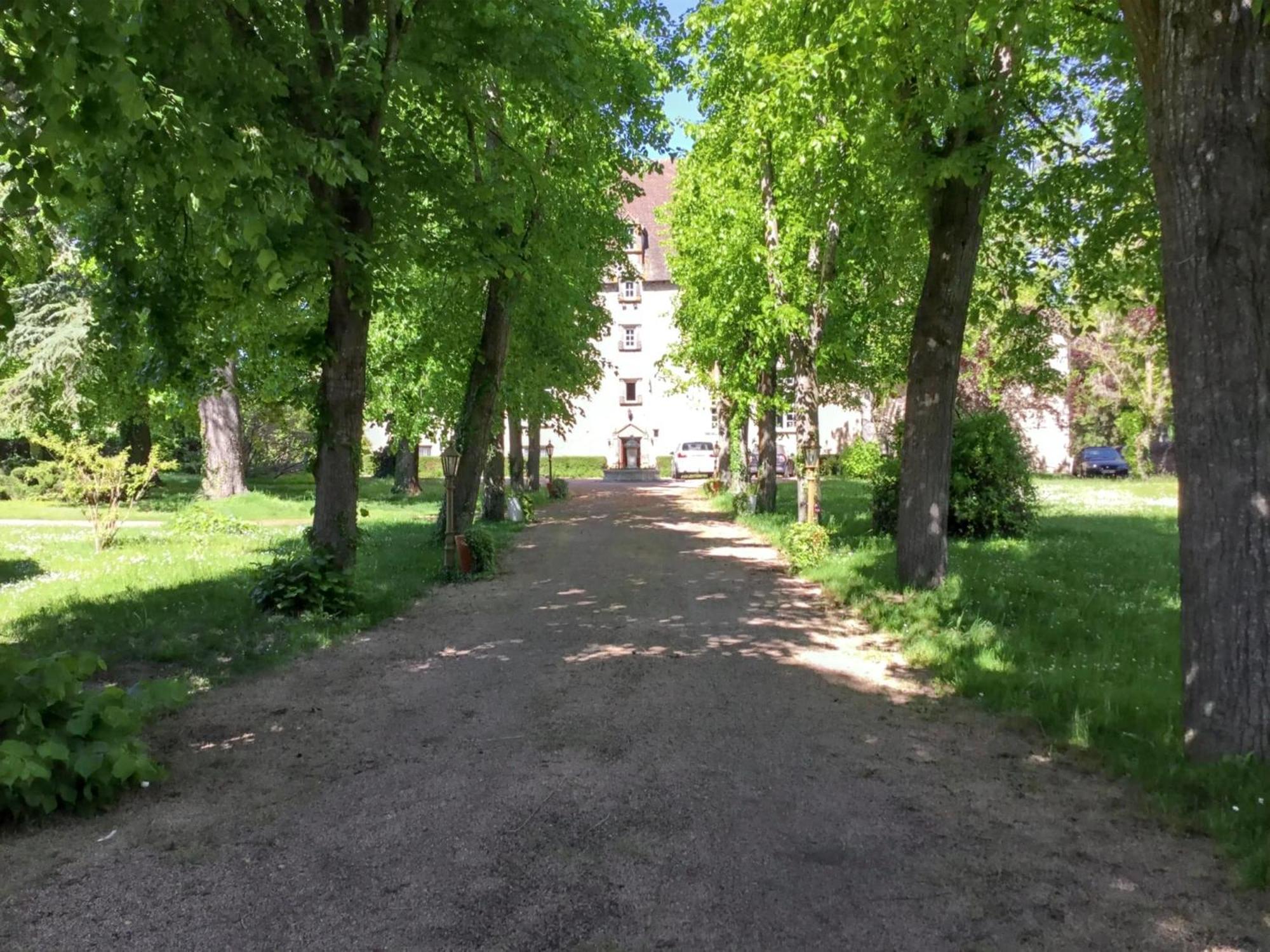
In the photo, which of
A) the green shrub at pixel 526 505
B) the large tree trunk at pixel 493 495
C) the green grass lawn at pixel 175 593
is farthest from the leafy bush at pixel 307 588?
the green shrub at pixel 526 505

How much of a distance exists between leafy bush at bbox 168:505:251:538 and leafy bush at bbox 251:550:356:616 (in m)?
6.95

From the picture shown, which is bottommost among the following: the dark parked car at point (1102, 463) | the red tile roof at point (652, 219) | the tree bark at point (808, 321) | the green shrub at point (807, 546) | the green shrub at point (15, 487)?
the green shrub at point (807, 546)

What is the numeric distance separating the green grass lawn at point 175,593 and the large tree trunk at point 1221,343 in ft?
21.6

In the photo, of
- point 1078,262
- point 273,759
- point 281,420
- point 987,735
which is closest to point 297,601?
point 273,759

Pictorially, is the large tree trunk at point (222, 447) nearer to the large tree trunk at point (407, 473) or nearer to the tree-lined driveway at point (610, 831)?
the large tree trunk at point (407, 473)

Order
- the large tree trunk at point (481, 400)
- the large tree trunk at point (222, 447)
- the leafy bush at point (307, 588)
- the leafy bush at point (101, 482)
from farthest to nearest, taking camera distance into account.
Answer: the large tree trunk at point (222, 447) < the large tree trunk at point (481, 400) < the leafy bush at point (101, 482) < the leafy bush at point (307, 588)

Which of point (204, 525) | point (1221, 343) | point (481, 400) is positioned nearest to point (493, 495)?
point (481, 400)

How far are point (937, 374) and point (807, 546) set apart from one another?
3878mm

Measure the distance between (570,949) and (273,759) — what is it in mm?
2695

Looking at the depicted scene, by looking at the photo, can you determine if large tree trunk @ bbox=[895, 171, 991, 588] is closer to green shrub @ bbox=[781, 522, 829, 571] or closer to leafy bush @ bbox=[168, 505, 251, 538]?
green shrub @ bbox=[781, 522, 829, 571]

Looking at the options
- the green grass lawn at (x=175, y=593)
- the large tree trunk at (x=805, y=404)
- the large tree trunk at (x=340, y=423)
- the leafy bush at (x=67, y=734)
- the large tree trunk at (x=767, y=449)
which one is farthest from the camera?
the large tree trunk at (x=767, y=449)

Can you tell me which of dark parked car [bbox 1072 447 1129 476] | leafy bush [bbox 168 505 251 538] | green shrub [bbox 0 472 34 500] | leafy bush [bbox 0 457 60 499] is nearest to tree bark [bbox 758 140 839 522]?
leafy bush [bbox 168 505 251 538]

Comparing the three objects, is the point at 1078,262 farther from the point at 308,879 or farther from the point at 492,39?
the point at 308,879

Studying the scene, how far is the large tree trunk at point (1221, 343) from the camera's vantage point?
4324 millimetres
